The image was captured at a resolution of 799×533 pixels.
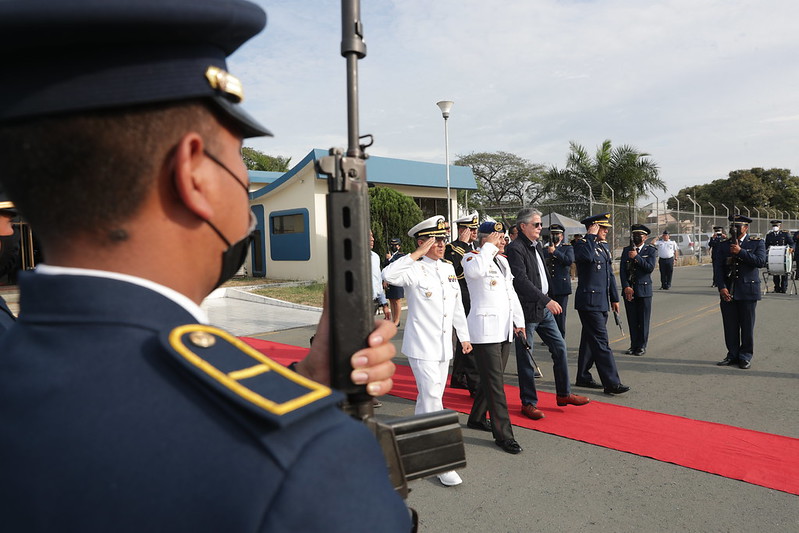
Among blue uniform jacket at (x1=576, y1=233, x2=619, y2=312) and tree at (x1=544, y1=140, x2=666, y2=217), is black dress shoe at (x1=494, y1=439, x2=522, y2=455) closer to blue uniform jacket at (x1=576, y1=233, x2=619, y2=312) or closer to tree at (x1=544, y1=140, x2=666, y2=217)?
blue uniform jacket at (x1=576, y1=233, x2=619, y2=312)

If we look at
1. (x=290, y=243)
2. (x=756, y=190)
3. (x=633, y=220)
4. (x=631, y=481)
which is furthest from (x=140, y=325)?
(x=756, y=190)

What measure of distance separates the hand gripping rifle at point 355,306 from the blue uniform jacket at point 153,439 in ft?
1.58

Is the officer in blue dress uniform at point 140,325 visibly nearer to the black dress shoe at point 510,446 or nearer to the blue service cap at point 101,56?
the blue service cap at point 101,56

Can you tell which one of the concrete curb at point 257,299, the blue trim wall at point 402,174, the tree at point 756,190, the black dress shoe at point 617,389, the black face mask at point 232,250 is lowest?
the black dress shoe at point 617,389

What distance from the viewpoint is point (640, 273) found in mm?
7703

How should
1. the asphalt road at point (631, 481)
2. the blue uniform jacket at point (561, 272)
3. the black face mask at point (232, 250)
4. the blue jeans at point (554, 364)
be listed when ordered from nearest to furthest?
the black face mask at point (232, 250) → the asphalt road at point (631, 481) → the blue jeans at point (554, 364) → the blue uniform jacket at point (561, 272)

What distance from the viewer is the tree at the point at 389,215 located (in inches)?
682

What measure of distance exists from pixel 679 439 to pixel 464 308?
279 centimetres

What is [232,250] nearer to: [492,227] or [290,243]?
[492,227]

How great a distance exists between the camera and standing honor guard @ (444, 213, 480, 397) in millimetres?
5914

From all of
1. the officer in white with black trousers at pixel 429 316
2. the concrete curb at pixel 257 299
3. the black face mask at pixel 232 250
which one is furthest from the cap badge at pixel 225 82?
the concrete curb at pixel 257 299

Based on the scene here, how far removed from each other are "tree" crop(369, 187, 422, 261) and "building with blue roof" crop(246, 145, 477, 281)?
1.72 m

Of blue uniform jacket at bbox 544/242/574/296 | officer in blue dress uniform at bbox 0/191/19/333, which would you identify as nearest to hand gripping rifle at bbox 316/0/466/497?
officer in blue dress uniform at bbox 0/191/19/333

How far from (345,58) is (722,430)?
4675 mm
